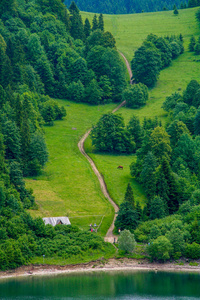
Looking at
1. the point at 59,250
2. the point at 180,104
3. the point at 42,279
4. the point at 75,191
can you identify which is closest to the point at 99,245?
the point at 59,250

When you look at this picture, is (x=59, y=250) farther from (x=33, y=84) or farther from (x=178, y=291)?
(x=33, y=84)

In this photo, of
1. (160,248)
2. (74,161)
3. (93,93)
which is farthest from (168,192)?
(93,93)

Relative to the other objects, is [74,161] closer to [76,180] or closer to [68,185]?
[76,180]

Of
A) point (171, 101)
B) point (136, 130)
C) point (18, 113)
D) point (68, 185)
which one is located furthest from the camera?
point (171, 101)

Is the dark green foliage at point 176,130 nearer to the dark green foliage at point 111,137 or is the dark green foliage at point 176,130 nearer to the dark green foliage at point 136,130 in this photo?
the dark green foliage at point 136,130

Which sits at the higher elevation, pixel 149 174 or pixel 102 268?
pixel 149 174

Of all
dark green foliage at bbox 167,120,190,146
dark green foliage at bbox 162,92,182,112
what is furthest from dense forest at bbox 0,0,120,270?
dark green foliage at bbox 167,120,190,146
